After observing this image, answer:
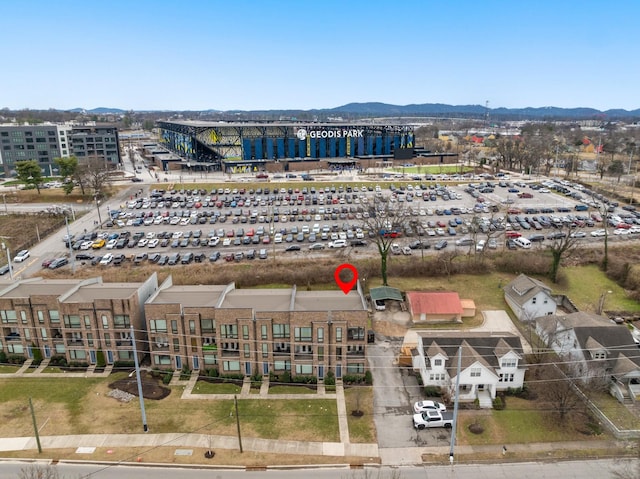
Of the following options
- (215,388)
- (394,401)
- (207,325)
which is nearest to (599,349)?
(394,401)

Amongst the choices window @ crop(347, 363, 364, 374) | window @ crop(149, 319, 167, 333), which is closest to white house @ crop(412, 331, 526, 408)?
window @ crop(347, 363, 364, 374)

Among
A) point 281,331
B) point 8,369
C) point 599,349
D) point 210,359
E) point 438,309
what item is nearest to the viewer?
point 599,349

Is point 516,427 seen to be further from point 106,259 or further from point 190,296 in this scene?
point 106,259

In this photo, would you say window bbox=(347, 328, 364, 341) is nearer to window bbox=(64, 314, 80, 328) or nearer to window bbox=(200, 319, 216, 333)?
window bbox=(200, 319, 216, 333)

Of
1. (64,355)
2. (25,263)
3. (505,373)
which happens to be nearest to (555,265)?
(505,373)


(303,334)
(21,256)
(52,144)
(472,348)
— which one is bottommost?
(21,256)

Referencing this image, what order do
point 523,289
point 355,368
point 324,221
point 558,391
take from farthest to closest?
point 324,221, point 523,289, point 355,368, point 558,391

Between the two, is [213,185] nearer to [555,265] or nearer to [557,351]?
[555,265]
